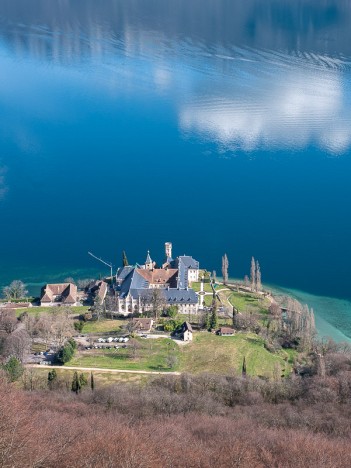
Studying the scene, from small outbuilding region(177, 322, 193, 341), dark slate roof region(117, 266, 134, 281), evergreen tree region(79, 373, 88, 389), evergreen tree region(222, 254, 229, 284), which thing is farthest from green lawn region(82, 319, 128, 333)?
evergreen tree region(222, 254, 229, 284)

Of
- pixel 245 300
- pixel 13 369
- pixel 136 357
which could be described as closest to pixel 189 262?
pixel 245 300

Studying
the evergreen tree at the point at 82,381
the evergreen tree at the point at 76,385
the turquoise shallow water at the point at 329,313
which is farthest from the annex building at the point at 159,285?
the evergreen tree at the point at 76,385

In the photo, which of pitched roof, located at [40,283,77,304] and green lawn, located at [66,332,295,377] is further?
pitched roof, located at [40,283,77,304]

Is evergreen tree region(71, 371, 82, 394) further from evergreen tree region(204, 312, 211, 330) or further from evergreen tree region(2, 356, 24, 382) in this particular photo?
evergreen tree region(204, 312, 211, 330)

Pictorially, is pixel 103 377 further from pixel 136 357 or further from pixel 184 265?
pixel 184 265

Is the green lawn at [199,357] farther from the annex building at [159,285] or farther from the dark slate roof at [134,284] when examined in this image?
the dark slate roof at [134,284]

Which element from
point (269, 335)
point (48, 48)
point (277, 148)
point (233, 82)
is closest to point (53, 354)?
point (269, 335)

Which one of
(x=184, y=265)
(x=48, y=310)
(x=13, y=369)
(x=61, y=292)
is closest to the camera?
(x=13, y=369)
